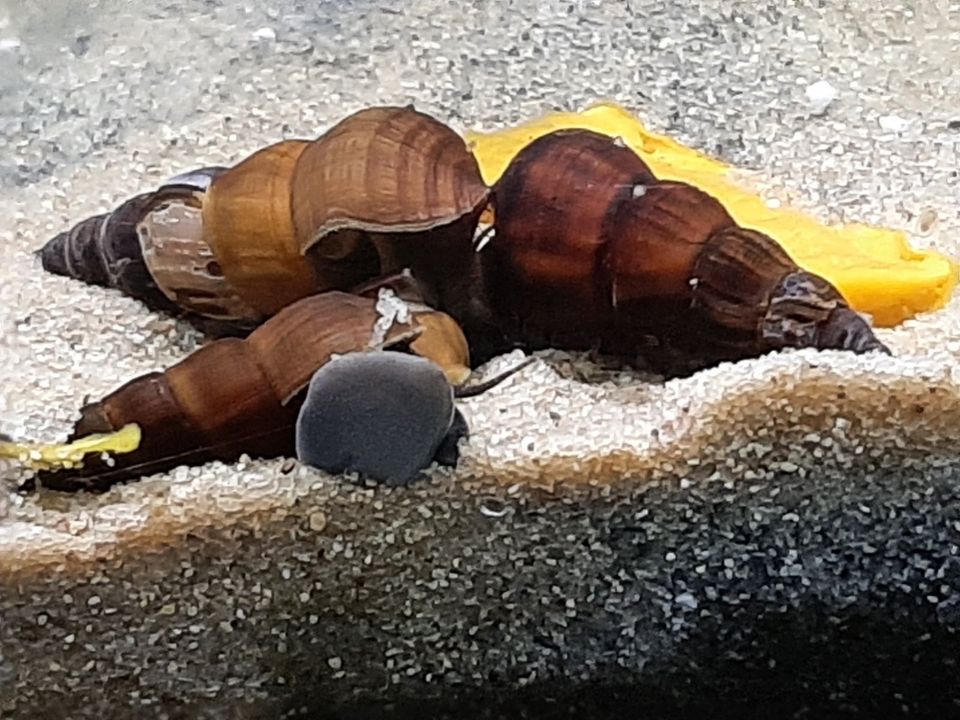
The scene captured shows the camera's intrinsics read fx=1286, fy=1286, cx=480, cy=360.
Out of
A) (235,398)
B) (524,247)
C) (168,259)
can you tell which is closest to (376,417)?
(235,398)

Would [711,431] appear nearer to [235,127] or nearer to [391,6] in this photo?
[235,127]

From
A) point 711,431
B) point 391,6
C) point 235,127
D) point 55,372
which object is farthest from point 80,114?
point 711,431

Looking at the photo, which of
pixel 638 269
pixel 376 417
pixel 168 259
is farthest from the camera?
pixel 168 259

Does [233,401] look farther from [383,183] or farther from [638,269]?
[638,269]

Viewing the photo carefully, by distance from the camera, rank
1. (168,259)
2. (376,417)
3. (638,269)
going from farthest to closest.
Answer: (168,259) → (638,269) → (376,417)

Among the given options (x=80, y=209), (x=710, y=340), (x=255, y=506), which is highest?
(x=710, y=340)

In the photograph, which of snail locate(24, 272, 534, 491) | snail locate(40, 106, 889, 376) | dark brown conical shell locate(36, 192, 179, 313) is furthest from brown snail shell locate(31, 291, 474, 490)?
dark brown conical shell locate(36, 192, 179, 313)
